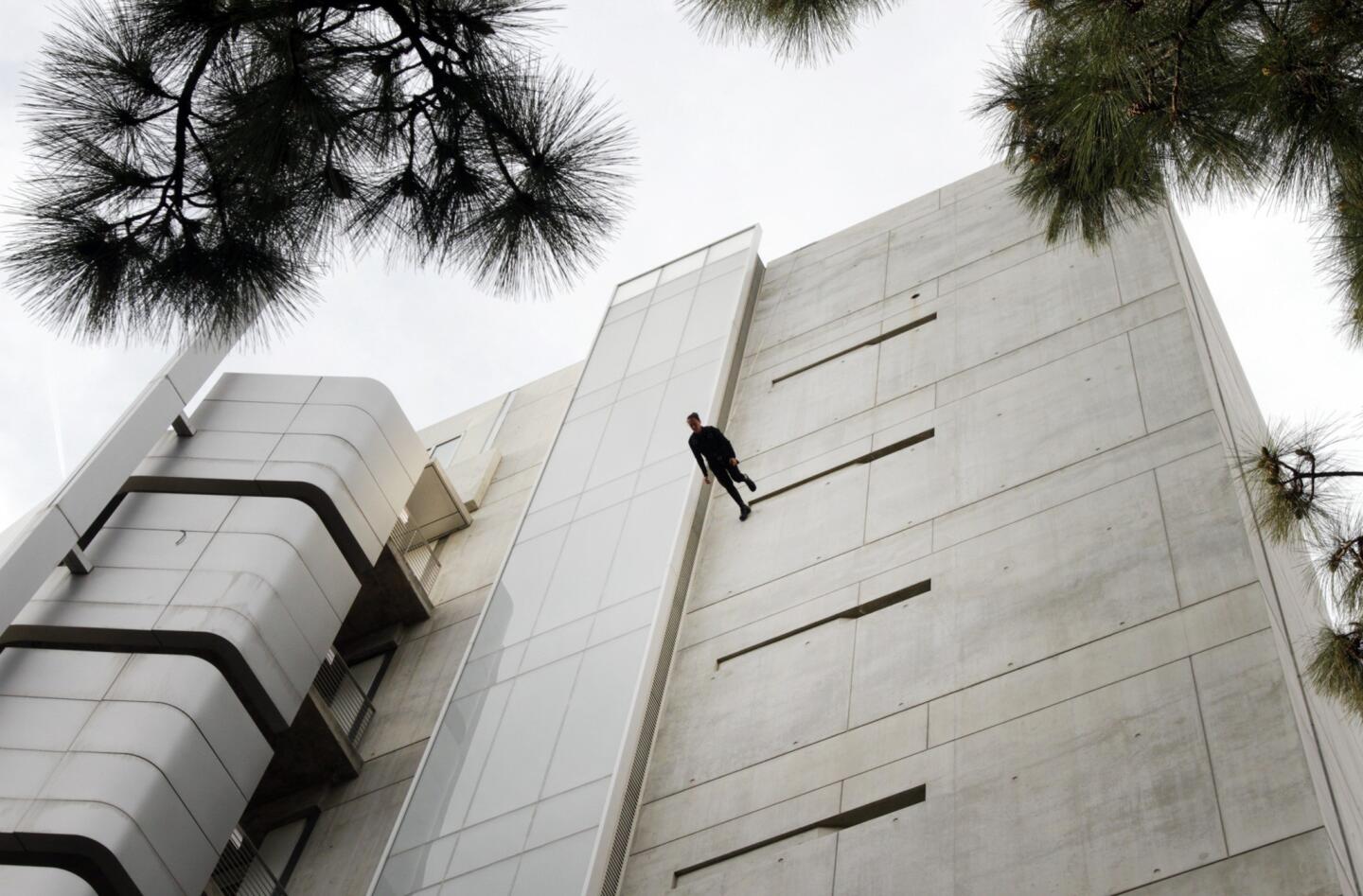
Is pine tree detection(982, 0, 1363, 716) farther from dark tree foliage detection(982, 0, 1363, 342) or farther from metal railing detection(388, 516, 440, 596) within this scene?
metal railing detection(388, 516, 440, 596)

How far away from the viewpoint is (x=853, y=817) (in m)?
11.9

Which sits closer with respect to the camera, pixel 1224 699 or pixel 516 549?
pixel 1224 699

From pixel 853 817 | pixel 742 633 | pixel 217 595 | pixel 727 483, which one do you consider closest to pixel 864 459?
pixel 727 483

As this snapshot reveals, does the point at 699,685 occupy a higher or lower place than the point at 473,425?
lower

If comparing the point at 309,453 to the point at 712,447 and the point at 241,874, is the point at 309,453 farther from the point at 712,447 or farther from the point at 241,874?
the point at 712,447

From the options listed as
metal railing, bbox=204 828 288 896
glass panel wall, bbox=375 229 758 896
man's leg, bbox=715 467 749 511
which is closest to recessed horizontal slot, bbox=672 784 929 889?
glass panel wall, bbox=375 229 758 896

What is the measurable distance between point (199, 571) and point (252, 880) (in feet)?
13.7

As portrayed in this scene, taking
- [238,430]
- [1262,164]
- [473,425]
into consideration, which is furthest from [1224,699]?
[473,425]

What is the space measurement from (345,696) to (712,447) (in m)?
8.19

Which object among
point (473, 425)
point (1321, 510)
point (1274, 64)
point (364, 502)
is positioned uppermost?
point (473, 425)

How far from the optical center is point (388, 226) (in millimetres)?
6785

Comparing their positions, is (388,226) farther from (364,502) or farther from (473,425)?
(473,425)

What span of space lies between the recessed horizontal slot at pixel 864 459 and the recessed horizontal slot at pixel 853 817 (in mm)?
6393

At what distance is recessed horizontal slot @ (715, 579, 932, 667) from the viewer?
14359 mm
